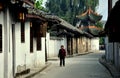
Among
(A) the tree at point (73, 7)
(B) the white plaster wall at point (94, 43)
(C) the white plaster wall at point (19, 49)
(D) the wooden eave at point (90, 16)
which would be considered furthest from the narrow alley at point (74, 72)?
(A) the tree at point (73, 7)

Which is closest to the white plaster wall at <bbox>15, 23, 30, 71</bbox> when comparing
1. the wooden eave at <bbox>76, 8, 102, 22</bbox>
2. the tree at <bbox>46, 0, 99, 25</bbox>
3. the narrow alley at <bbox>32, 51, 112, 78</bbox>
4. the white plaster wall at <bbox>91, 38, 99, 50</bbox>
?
the narrow alley at <bbox>32, 51, 112, 78</bbox>

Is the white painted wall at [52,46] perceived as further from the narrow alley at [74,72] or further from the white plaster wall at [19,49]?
the white plaster wall at [19,49]

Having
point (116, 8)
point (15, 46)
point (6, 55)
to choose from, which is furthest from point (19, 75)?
point (116, 8)

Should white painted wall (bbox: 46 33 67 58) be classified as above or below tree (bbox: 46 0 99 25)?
below

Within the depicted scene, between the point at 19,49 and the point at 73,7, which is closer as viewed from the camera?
the point at 19,49

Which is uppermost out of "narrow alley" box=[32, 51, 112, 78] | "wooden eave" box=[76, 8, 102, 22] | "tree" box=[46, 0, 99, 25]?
"tree" box=[46, 0, 99, 25]

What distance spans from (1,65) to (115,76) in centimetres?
668

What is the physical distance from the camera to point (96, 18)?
8825 centimetres

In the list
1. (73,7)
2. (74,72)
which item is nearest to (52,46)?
(74,72)

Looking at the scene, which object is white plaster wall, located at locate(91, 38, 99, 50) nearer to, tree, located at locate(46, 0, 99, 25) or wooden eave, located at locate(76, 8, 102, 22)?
wooden eave, located at locate(76, 8, 102, 22)

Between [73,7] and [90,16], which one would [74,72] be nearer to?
[90,16]

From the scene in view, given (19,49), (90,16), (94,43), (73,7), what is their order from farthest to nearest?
(73,7) < (94,43) < (90,16) < (19,49)

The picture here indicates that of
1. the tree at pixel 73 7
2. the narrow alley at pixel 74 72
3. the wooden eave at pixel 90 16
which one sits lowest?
the narrow alley at pixel 74 72

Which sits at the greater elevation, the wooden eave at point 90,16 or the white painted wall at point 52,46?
the wooden eave at point 90,16
